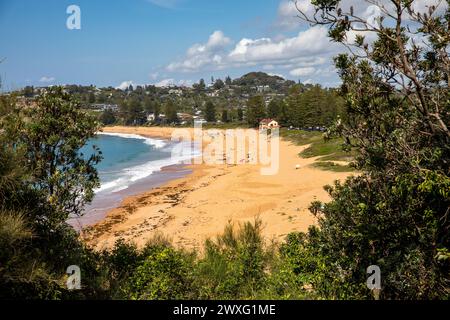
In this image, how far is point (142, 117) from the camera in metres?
135

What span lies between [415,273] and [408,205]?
3.34 feet

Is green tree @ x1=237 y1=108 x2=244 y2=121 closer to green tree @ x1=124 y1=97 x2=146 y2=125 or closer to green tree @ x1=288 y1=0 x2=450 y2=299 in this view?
green tree @ x1=124 y1=97 x2=146 y2=125

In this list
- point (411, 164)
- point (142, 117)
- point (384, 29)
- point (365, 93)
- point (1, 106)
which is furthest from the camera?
point (142, 117)

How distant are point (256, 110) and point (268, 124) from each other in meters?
5.87

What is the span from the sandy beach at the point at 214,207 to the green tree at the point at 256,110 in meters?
47.6

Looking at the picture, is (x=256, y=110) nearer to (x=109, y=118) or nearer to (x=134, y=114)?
(x=134, y=114)

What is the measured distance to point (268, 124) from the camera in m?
79.4

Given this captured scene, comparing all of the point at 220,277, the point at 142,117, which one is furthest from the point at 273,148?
the point at 142,117

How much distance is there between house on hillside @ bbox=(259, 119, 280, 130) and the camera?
78.6 meters

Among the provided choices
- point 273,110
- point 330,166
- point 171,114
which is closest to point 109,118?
point 171,114

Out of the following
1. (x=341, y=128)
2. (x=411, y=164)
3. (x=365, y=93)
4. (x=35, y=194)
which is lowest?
(x=35, y=194)

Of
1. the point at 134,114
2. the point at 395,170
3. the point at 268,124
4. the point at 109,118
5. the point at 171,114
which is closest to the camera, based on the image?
the point at 395,170

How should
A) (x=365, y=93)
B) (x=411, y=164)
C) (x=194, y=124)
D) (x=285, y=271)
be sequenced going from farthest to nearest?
(x=194, y=124) < (x=285, y=271) < (x=365, y=93) < (x=411, y=164)
